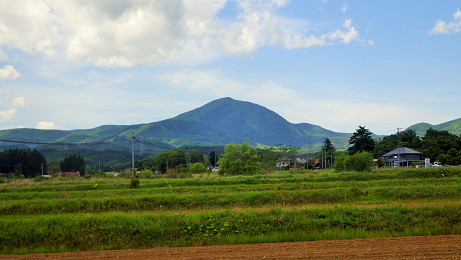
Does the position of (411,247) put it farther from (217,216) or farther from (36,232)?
(36,232)

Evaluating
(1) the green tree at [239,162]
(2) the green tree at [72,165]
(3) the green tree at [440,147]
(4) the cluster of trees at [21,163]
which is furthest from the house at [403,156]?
(4) the cluster of trees at [21,163]

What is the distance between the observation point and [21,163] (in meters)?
74.6

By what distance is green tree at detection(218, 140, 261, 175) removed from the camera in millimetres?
46469

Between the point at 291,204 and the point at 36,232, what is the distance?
13252 mm

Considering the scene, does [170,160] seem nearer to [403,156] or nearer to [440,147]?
[403,156]

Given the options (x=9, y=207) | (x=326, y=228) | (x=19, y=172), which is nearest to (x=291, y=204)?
(x=326, y=228)

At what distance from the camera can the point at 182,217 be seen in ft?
40.8

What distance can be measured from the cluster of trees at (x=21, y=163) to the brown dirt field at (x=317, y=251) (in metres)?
76.0

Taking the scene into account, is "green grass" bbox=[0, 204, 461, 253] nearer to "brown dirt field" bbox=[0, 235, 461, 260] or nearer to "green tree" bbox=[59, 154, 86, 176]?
"brown dirt field" bbox=[0, 235, 461, 260]

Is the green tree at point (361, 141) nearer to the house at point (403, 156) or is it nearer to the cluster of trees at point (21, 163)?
the house at point (403, 156)

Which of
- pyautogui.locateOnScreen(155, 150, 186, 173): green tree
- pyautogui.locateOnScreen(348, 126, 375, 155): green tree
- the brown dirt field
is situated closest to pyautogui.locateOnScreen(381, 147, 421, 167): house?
pyautogui.locateOnScreen(348, 126, 375, 155): green tree

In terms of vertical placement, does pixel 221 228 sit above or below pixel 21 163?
above

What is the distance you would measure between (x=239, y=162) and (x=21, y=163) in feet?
197

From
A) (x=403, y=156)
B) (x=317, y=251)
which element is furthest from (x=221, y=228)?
(x=403, y=156)
